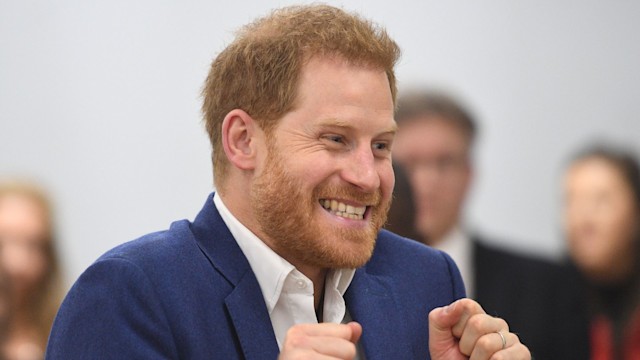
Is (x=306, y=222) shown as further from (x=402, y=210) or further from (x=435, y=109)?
(x=435, y=109)

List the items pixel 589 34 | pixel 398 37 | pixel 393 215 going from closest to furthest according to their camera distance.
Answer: pixel 393 215 < pixel 398 37 < pixel 589 34

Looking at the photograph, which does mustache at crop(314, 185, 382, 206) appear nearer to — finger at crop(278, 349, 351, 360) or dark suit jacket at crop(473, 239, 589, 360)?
finger at crop(278, 349, 351, 360)

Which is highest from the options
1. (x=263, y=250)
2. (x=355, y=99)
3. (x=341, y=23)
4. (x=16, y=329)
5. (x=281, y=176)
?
(x=341, y=23)

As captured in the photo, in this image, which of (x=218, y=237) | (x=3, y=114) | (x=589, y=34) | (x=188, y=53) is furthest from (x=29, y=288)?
(x=589, y=34)

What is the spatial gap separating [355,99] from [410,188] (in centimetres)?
161

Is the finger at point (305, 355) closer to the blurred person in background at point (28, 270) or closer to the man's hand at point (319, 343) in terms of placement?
the man's hand at point (319, 343)

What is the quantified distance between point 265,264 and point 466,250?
105 inches

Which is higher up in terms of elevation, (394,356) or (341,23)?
(341,23)

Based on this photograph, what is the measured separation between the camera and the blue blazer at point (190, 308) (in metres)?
2.14

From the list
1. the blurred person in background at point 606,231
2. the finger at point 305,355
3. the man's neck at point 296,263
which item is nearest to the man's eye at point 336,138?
the man's neck at point 296,263

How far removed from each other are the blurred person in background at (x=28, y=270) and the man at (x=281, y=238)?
204cm

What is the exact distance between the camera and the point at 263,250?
93.6 inches

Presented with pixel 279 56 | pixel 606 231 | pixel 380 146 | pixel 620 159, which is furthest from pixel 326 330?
pixel 620 159

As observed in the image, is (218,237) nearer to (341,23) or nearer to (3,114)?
(341,23)
